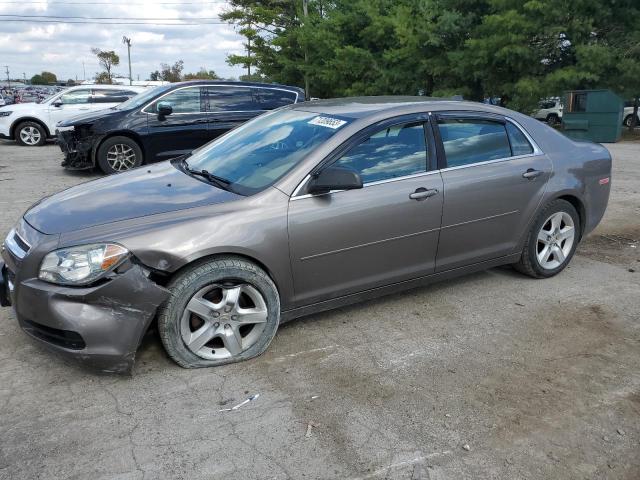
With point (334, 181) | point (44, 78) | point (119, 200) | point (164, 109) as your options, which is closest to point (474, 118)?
point (334, 181)

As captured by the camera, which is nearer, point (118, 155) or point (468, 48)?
point (118, 155)

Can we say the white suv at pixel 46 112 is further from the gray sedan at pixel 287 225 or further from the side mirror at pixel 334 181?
the side mirror at pixel 334 181

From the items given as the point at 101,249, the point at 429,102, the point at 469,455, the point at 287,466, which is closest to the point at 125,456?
the point at 287,466

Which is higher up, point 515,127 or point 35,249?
point 515,127

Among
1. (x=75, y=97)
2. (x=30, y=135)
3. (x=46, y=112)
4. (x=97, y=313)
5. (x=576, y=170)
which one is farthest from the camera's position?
(x=30, y=135)

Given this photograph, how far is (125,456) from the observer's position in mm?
2652

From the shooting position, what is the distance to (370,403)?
10.2ft

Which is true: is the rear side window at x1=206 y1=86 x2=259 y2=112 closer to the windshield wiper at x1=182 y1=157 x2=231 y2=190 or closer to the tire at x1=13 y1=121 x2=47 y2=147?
the windshield wiper at x1=182 y1=157 x2=231 y2=190

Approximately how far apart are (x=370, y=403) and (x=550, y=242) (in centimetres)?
265

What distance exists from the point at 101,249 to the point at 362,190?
66.1 inches

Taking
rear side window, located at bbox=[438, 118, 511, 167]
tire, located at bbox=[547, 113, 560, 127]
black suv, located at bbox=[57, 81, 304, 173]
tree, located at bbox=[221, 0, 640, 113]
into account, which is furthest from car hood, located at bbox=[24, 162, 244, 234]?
tire, located at bbox=[547, 113, 560, 127]

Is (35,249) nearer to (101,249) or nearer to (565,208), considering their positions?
(101,249)

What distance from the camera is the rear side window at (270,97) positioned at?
35.5 feet

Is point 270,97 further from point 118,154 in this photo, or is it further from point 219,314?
point 219,314
